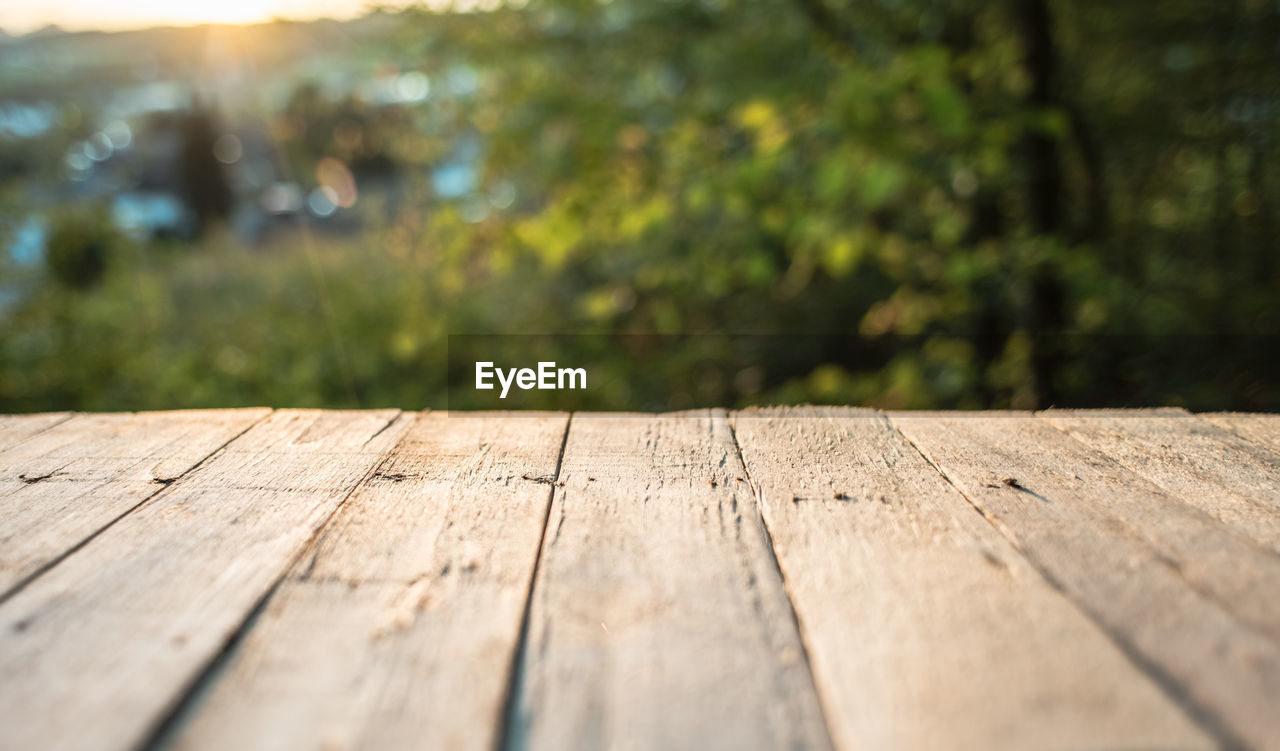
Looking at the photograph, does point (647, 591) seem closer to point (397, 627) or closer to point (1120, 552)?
point (397, 627)

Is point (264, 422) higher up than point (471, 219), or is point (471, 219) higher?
point (471, 219)

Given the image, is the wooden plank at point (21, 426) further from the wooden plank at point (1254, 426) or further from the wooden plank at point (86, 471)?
the wooden plank at point (1254, 426)

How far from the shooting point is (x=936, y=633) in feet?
2.48

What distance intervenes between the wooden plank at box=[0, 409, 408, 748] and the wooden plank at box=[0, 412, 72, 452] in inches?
15.8

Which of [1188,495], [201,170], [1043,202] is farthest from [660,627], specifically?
[201,170]

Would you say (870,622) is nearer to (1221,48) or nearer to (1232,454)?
(1232,454)

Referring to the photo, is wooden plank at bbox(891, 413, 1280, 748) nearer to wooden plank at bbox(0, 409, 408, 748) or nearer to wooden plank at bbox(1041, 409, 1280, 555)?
wooden plank at bbox(1041, 409, 1280, 555)

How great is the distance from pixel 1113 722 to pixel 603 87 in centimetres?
367

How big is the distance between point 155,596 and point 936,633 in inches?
28.5

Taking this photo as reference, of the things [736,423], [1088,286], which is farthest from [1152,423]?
[1088,286]

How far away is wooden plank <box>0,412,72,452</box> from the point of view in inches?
54.7

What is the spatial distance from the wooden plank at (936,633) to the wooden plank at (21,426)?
3.80ft

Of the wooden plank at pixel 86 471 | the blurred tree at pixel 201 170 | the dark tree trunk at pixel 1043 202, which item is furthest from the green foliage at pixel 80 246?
the dark tree trunk at pixel 1043 202

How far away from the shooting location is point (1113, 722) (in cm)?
63
